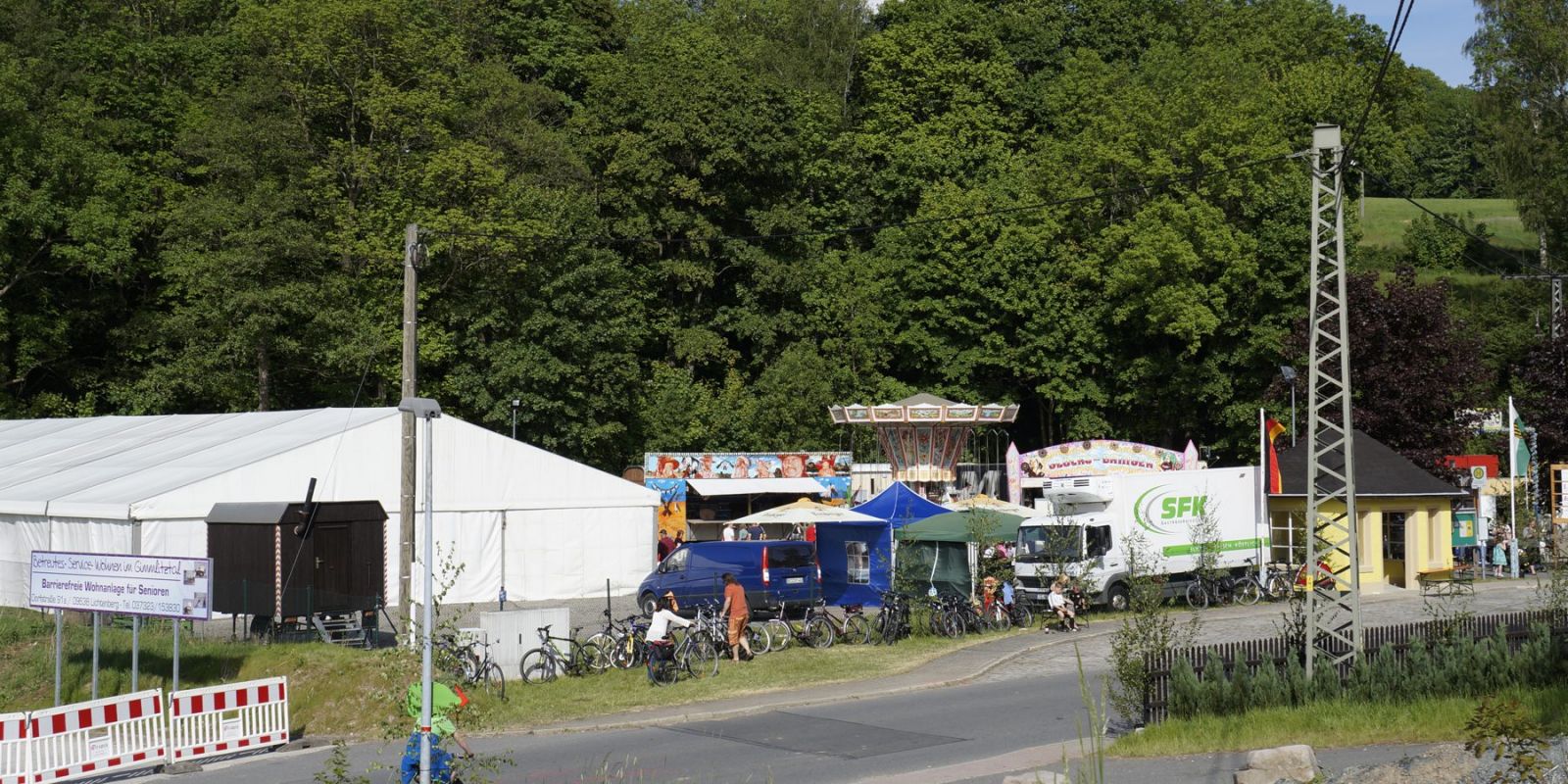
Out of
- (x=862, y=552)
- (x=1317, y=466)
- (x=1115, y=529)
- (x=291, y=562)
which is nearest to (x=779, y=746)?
(x=1317, y=466)

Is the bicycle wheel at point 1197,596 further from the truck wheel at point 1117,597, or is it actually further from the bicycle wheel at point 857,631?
the bicycle wheel at point 857,631

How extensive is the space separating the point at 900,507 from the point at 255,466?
556 inches

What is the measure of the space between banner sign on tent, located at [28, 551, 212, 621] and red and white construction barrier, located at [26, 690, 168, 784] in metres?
1.27

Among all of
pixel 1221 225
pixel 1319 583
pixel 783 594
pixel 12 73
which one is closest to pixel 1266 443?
pixel 783 594

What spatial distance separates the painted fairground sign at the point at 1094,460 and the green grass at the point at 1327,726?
26.3 m

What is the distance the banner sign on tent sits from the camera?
17.6m

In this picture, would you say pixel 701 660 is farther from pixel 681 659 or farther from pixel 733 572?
pixel 733 572

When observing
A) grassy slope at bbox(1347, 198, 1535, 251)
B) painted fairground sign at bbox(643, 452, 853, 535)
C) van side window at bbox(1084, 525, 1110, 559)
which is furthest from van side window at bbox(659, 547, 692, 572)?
grassy slope at bbox(1347, 198, 1535, 251)

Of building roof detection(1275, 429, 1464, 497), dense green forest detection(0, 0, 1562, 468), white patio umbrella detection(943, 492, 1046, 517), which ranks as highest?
dense green forest detection(0, 0, 1562, 468)

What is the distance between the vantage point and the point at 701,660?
2292 centimetres

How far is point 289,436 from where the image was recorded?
31844 mm

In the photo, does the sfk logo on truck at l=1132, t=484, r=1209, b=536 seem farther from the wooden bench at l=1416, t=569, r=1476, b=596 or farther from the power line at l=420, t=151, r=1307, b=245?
the power line at l=420, t=151, r=1307, b=245

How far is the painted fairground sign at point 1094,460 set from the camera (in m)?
43.0

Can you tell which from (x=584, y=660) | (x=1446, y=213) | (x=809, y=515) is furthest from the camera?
(x=1446, y=213)
